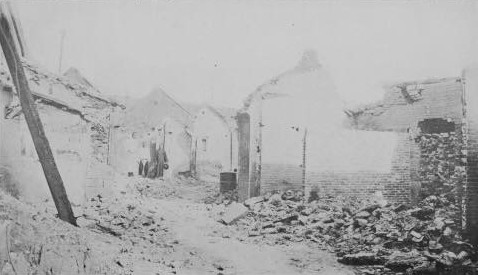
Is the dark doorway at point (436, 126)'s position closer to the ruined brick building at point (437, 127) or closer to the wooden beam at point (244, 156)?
the ruined brick building at point (437, 127)

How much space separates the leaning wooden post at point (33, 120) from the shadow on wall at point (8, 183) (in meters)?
1.02

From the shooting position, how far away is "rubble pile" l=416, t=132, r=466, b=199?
7.39 metres

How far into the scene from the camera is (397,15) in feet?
20.6

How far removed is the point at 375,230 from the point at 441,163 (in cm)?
197

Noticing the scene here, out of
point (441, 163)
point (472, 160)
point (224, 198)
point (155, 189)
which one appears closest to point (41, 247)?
point (472, 160)

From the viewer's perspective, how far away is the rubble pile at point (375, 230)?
6238 mm

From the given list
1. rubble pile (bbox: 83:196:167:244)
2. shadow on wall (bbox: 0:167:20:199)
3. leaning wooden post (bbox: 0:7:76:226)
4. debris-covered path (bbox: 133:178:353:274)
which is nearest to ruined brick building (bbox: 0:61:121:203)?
shadow on wall (bbox: 0:167:20:199)

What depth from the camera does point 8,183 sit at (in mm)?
6637

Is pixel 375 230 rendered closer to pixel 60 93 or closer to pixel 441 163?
pixel 441 163

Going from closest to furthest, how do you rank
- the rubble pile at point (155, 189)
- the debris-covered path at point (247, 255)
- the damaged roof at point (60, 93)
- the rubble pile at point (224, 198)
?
the debris-covered path at point (247, 255)
the damaged roof at point (60, 93)
the rubble pile at point (224, 198)
the rubble pile at point (155, 189)

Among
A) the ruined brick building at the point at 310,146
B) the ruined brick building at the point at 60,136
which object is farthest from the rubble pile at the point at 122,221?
the ruined brick building at the point at 310,146

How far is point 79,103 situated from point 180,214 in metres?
3.62

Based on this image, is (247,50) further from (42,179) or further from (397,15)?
(42,179)

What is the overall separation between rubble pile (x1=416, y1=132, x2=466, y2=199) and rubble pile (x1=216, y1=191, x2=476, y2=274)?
25cm
